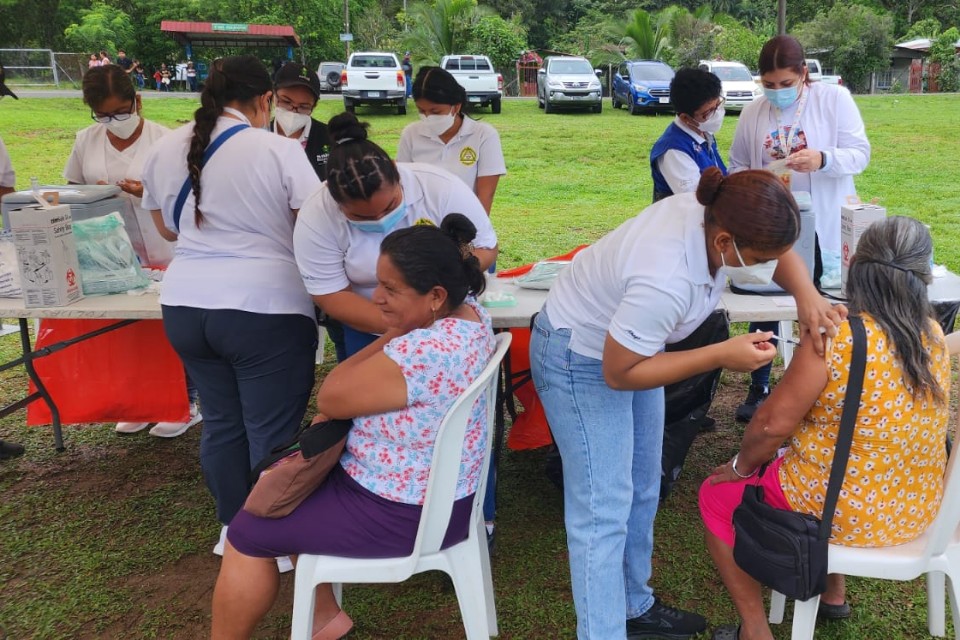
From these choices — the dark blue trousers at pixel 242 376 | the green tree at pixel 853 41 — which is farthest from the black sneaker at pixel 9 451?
the green tree at pixel 853 41

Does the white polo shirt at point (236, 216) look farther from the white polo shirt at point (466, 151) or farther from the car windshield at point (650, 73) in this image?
the car windshield at point (650, 73)

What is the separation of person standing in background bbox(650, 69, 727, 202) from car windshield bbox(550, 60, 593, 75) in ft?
49.5

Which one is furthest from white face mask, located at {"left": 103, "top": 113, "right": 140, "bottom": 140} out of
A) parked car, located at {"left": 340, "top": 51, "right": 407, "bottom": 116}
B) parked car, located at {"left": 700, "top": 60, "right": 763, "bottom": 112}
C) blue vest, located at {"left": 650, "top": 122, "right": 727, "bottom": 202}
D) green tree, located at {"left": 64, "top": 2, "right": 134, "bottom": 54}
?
green tree, located at {"left": 64, "top": 2, "right": 134, "bottom": 54}

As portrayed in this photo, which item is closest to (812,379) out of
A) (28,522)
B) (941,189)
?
(28,522)

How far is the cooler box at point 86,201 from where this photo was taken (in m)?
2.82

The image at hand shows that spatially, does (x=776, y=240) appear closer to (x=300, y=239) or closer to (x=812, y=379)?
(x=812, y=379)

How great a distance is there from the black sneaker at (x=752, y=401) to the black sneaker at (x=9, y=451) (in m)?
3.18

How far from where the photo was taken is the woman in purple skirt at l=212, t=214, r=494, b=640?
1.76 meters

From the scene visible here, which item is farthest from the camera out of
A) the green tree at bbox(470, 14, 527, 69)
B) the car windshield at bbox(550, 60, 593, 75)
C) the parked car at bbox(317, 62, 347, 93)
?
the green tree at bbox(470, 14, 527, 69)

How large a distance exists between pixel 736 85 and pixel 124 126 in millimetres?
15296

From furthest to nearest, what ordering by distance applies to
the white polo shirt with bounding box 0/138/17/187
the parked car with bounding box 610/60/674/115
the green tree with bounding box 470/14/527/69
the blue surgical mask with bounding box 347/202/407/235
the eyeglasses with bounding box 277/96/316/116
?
1. the green tree with bounding box 470/14/527/69
2. the parked car with bounding box 610/60/674/115
3. the eyeglasses with bounding box 277/96/316/116
4. the white polo shirt with bounding box 0/138/17/187
5. the blue surgical mask with bounding box 347/202/407/235

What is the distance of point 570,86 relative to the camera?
17.2 metres

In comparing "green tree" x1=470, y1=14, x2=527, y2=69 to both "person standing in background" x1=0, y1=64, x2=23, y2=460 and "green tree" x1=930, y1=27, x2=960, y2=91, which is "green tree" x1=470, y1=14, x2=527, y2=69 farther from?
"person standing in background" x1=0, y1=64, x2=23, y2=460

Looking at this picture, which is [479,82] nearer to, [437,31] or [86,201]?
[437,31]
